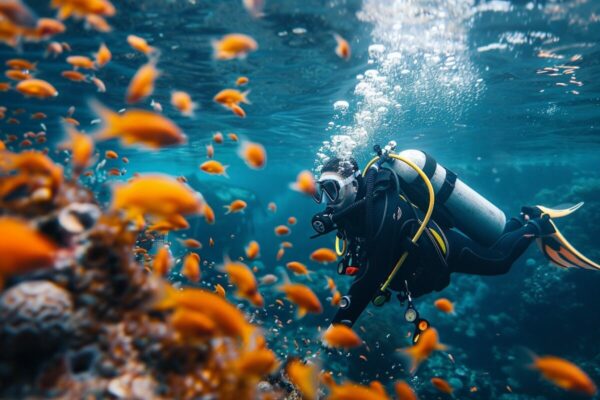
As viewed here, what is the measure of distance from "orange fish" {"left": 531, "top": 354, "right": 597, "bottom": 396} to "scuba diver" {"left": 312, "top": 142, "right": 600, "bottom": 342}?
7.19ft

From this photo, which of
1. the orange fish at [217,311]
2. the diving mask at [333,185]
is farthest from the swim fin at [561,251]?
the orange fish at [217,311]

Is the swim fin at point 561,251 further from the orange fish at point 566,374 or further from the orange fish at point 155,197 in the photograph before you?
the orange fish at point 155,197

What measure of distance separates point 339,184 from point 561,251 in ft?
20.3

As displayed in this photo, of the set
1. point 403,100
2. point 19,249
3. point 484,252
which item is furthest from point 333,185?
point 403,100

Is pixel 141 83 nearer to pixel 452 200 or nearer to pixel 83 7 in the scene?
pixel 83 7

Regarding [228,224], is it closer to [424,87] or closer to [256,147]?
[424,87]

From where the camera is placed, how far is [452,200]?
287 inches

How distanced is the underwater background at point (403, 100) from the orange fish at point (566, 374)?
1.24 m

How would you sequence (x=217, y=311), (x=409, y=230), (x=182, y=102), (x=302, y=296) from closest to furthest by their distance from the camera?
(x=217, y=311) → (x=302, y=296) → (x=182, y=102) → (x=409, y=230)

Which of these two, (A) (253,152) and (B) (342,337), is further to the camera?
(A) (253,152)

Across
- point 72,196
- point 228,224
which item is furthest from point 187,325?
point 228,224

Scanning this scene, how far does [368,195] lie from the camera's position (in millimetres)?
5605

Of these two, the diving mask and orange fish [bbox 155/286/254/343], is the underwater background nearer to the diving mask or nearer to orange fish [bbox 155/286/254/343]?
orange fish [bbox 155/286/254/343]

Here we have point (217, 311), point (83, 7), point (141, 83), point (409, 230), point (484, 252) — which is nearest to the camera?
point (217, 311)
